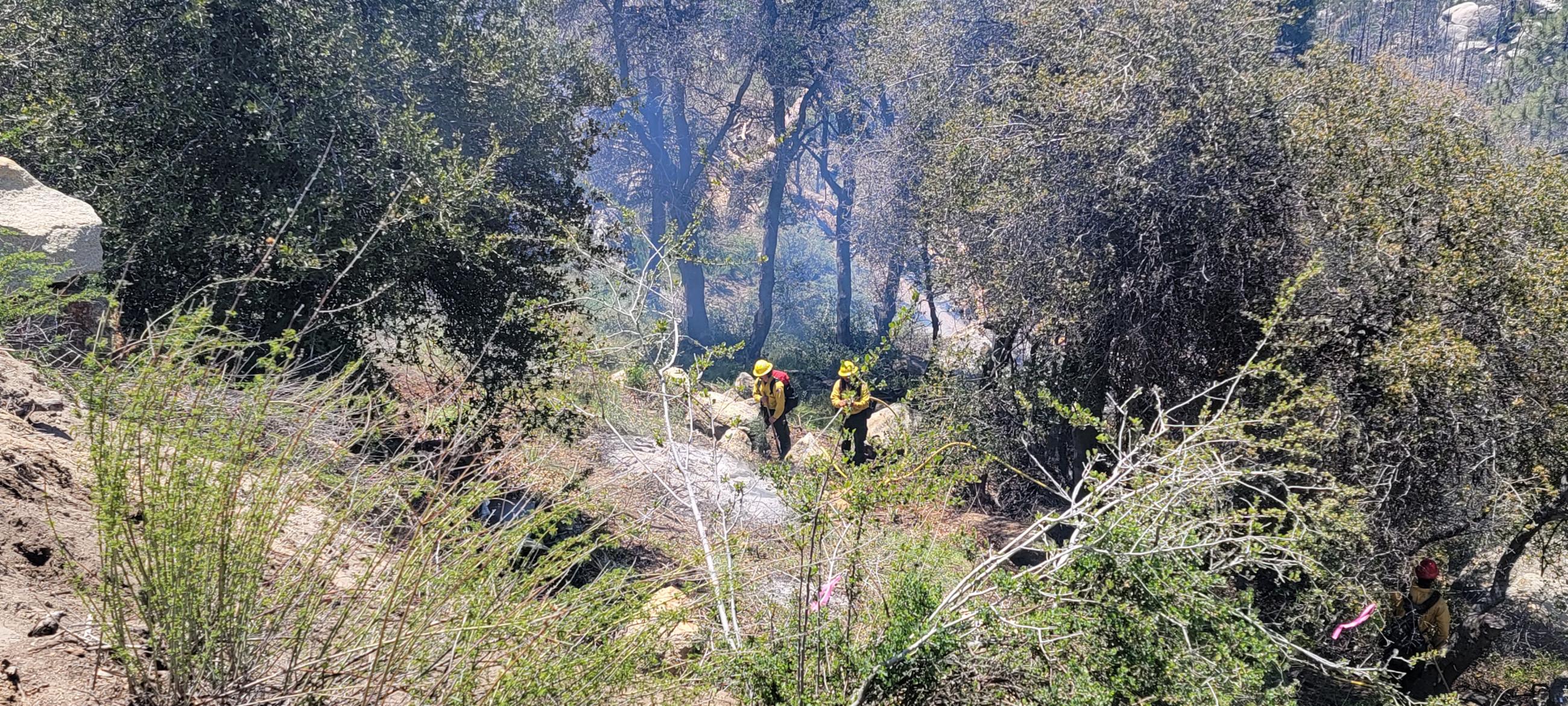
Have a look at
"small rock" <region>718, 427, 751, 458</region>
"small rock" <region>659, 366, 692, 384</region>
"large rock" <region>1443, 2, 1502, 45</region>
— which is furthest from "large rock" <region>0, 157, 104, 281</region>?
"large rock" <region>1443, 2, 1502, 45</region>

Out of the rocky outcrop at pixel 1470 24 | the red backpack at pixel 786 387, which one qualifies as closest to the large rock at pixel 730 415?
the red backpack at pixel 786 387

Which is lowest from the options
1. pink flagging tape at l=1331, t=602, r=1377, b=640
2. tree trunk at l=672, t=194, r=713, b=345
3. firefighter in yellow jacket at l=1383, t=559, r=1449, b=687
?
tree trunk at l=672, t=194, r=713, b=345

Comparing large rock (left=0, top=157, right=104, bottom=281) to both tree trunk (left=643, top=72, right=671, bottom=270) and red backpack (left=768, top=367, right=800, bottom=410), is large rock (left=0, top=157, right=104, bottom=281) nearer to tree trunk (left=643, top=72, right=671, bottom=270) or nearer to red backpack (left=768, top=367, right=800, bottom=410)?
red backpack (left=768, top=367, right=800, bottom=410)

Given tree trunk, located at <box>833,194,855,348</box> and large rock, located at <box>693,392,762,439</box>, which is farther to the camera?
tree trunk, located at <box>833,194,855,348</box>

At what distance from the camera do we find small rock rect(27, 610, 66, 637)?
2.95 metres

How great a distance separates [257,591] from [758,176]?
69.0 feet

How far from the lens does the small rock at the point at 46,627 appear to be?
9.67ft

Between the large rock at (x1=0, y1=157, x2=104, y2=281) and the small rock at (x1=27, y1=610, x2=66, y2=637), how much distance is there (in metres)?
3.04

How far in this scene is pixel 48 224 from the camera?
5344 mm

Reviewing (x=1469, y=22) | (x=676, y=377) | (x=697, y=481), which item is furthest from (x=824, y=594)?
(x=1469, y=22)

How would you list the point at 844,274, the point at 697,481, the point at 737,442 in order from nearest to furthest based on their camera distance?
the point at 697,481 < the point at 737,442 < the point at 844,274

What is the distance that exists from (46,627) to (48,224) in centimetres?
348

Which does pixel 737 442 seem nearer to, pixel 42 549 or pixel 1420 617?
pixel 1420 617

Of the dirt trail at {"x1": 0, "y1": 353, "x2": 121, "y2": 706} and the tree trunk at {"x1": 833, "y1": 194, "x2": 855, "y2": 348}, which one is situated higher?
the dirt trail at {"x1": 0, "y1": 353, "x2": 121, "y2": 706}
